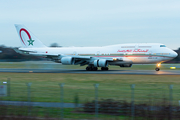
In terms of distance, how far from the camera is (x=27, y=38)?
43781 mm

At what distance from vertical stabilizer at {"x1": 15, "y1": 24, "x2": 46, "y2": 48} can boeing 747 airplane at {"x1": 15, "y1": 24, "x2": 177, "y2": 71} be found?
1975mm

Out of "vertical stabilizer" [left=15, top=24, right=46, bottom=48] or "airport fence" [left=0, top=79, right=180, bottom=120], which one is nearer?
"airport fence" [left=0, top=79, right=180, bottom=120]

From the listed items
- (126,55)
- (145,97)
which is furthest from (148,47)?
(145,97)

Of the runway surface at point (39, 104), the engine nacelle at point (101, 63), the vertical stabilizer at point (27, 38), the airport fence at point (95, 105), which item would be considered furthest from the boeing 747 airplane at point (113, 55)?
the airport fence at point (95, 105)

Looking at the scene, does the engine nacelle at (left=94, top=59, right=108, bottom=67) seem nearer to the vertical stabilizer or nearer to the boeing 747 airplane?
the boeing 747 airplane

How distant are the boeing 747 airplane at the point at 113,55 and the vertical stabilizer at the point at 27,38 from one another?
1975mm

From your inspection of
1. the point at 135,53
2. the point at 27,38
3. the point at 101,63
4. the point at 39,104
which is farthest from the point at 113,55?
the point at 39,104

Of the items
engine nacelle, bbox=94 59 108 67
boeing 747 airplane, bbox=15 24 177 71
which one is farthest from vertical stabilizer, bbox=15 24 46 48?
engine nacelle, bbox=94 59 108 67

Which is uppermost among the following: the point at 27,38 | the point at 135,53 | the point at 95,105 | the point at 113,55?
the point at 27,38

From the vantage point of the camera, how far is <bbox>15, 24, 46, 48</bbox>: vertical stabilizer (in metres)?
43.7

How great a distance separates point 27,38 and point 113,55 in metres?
17.5

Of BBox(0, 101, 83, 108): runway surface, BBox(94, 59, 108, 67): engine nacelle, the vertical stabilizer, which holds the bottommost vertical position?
BBox(0, 101, 83, 108): runway surface

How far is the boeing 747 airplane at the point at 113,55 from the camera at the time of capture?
35.3 meters

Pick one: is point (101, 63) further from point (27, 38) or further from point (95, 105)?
point (95, 105)
